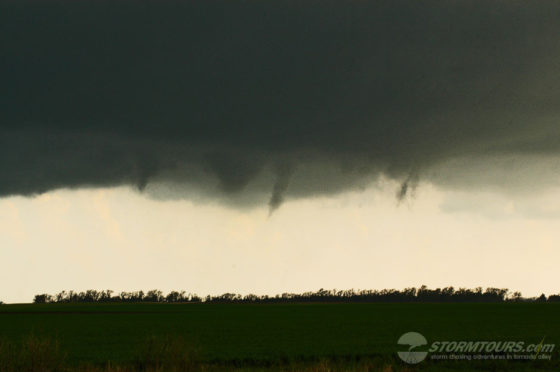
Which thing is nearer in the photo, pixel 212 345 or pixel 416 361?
pixel 416 361

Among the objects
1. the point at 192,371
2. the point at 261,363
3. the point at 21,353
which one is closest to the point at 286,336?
the point at 261,363

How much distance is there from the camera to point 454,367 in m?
35.5

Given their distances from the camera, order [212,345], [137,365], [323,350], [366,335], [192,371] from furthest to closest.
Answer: [366,335] < [212,345] < [323,350] < [137,365] < [192,371]

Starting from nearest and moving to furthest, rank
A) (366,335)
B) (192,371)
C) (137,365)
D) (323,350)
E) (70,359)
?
1. (192,371)
2. (137,365)
3. (70,359)
4. (323,350)
5. (366,335)

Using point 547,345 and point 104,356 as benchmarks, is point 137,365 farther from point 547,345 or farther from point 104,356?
point 547,345

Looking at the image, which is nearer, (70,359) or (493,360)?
(493,360)

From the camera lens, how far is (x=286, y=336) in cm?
6181

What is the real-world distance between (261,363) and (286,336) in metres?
22.1

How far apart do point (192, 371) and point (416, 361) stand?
15.2 m

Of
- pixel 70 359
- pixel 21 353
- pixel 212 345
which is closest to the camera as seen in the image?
pixel 21 353

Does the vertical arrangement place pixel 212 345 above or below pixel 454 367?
above

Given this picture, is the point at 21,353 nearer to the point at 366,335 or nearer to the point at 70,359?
the point at 70,359

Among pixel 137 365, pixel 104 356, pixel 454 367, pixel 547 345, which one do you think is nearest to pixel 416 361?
pixel 454 367

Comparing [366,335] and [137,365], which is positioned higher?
[366,335]
